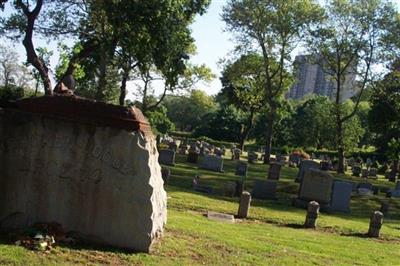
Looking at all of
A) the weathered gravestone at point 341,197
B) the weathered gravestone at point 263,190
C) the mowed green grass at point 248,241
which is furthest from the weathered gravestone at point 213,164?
the weathered gravestone at point 341,197

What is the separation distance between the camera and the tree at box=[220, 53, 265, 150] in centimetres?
4662

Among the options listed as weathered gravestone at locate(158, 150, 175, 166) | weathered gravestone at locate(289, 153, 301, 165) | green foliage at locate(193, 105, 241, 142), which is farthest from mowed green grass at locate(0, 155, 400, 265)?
green foliage at locate(193, 105, 241, 142)

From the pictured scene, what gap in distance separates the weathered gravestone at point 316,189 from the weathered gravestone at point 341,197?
0.81 ft

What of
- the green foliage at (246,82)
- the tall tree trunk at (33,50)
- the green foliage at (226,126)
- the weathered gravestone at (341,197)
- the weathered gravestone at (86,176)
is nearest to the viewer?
the weathered gravestone at (86,176)

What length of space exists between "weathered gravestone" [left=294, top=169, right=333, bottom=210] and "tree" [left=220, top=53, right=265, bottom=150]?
27.2m

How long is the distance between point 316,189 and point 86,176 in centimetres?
1360

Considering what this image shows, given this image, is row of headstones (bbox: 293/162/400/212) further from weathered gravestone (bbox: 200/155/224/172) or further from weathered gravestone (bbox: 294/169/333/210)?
weathered gravestone (bbox: 200/155/224/172)

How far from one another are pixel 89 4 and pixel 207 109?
69.8 meters

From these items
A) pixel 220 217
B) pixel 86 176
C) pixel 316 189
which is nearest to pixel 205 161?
pixel 316 189

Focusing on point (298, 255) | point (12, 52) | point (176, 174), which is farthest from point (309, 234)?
point (12, 52)

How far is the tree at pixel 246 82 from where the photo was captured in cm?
4662

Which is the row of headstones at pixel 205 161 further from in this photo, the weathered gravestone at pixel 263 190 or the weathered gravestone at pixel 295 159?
the weathered gravestone at pixel 295 159

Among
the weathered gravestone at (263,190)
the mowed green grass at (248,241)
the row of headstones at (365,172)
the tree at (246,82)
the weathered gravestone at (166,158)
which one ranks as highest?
the tree at (246,82)

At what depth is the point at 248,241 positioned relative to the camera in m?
10.5
